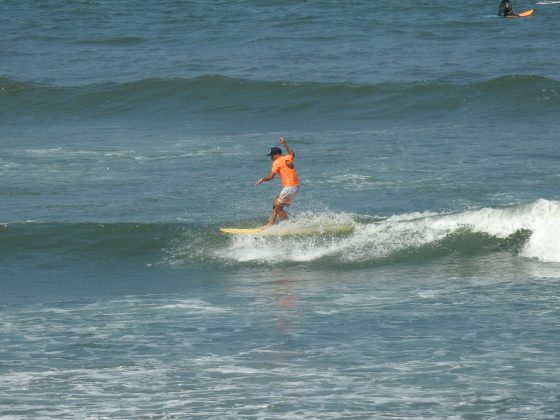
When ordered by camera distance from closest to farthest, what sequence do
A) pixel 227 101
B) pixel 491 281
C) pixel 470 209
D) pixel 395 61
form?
pixel 491 281
pixel 470 209
pixel 227 101
pixel 395 61

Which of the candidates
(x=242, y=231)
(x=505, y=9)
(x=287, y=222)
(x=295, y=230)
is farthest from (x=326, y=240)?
(x=505, y=9)

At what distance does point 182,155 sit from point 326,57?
44.3 feet

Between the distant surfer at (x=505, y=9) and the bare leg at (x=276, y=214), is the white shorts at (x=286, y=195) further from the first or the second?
the distant surfer at (x=505, y=9)

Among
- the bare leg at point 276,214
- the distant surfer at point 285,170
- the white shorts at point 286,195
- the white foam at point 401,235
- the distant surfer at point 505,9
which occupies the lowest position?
the white foam at point 401,235

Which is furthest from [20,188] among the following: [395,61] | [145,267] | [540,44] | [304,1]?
[304,1]

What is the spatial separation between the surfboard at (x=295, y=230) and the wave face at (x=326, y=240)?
9 cm

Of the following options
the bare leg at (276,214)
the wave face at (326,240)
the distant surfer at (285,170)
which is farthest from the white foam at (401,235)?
the distant surfer at (285,170)

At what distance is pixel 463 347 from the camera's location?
47.0 feet

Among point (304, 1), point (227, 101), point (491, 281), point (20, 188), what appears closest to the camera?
point (491, 281)

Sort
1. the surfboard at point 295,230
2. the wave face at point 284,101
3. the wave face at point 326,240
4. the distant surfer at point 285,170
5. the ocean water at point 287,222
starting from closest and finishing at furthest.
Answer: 1. the ocean water at point 287,222
2. the distant surfer at point 285,170
3. the wave face at point 326,240
4. the surfboard at point 295,230
5. the wave face at point 284,101

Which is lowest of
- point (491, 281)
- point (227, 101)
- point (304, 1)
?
point (491, 281)

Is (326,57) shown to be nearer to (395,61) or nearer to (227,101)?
(395,61)

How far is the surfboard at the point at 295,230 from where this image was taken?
2077 cm

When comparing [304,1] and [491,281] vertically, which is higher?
[304,1]
